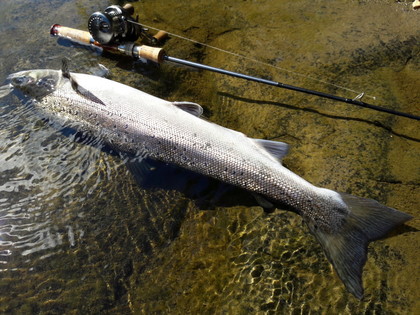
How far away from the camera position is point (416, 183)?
315 centimetres

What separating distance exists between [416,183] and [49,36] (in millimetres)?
5959

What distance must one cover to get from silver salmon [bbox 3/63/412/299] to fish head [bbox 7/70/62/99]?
0.01 metres

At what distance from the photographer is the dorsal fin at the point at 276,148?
132 inches

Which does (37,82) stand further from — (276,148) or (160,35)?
(276,148)

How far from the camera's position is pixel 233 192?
3572mm

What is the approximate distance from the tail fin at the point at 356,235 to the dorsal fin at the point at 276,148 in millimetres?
838

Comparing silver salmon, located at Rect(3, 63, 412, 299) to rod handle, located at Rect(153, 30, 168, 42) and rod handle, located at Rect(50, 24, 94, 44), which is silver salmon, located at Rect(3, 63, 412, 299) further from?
rod handle, located at Rect(153, 30, 168, 42)

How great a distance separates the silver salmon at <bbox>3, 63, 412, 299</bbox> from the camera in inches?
Answer: 108

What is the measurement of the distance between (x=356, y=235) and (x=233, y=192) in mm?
1355

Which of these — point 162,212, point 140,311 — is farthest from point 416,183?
point 140,311

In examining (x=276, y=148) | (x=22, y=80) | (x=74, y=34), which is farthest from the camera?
(x=74, y=34)

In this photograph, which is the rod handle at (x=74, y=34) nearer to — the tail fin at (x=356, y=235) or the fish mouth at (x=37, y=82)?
the fish mouth at (x=37, y=82)

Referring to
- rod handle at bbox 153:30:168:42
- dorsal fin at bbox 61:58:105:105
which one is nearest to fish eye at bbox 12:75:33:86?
dorsal fin at bbox 61:58:105:105

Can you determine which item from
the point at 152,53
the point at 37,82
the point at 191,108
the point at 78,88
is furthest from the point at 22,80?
the point at 191,108
